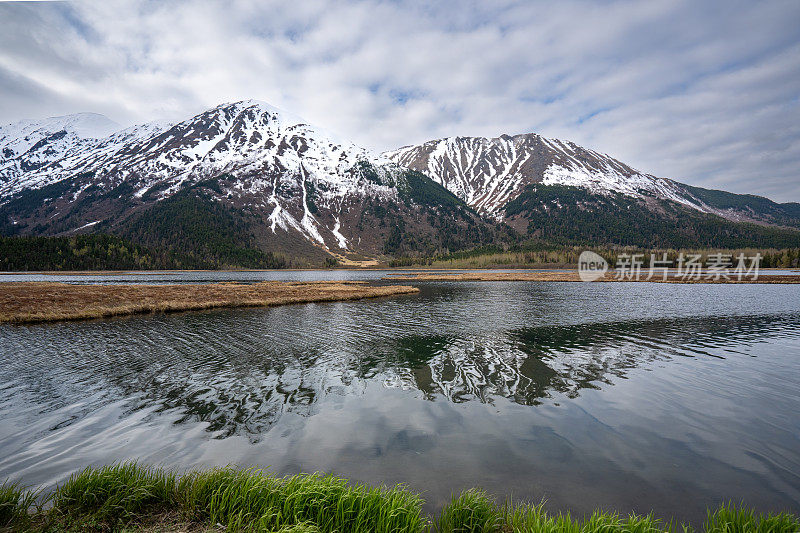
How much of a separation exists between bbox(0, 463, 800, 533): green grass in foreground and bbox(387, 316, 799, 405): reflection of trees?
9019mm

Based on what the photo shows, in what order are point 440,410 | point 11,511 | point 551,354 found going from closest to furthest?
point 11,511 → point 440,410 → point 551,354

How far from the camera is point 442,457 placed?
11.2 metres

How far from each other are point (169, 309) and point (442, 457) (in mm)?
47939

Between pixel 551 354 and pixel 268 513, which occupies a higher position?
pixel 268 513

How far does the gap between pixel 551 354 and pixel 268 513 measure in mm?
22123

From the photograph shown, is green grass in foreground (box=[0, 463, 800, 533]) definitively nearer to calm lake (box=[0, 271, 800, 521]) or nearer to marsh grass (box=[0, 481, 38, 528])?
marsh grass (box=[0, 481, 38, 528])

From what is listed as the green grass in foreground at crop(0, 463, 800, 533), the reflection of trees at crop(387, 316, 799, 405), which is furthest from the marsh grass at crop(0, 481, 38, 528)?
the reflection of trees at crop(387, 316, 799, 405)

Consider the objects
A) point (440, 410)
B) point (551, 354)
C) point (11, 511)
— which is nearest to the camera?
point (11, 511)


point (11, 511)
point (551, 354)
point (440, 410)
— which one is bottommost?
point (551, 354)

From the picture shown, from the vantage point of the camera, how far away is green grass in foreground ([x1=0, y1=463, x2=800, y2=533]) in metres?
6.54

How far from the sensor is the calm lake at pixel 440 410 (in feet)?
33.1

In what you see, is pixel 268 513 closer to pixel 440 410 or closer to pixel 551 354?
pixel 440 410

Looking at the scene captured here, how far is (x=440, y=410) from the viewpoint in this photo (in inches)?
593

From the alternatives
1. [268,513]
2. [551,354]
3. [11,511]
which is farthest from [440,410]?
[551,354]
